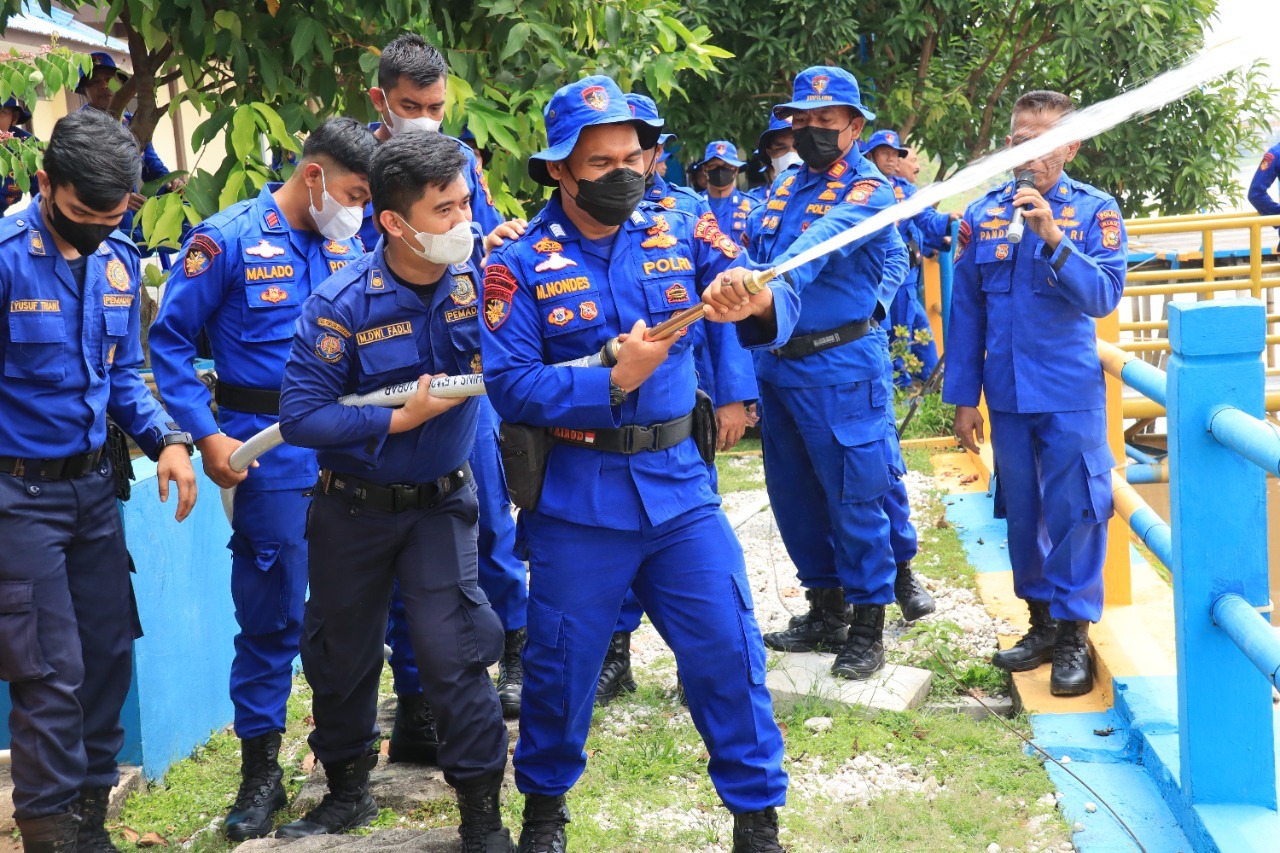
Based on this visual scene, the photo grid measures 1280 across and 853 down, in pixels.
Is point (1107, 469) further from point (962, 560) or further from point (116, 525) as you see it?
point (116, 525)

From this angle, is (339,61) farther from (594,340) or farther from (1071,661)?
(1071,661)

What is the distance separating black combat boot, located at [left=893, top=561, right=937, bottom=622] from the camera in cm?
598

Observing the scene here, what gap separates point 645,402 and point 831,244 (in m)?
0.72

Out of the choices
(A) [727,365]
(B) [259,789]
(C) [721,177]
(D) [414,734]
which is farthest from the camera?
(C) [721,177]

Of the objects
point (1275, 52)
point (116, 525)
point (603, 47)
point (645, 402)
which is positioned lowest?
point (116, 525)

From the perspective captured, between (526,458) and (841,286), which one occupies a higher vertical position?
(841,286)

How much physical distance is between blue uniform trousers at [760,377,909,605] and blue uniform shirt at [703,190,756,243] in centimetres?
469

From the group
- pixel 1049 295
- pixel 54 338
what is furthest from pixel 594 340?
pixel 1049 295

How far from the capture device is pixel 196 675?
5082 millimetres

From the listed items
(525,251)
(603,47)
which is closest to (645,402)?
(525,251)

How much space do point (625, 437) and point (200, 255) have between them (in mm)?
1612

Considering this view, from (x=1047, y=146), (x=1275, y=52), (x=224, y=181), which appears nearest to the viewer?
(x=1275, y=52)

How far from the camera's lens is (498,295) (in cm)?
359

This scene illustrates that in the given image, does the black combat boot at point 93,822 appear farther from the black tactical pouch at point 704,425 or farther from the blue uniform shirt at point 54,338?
the black tactical pouch at point 704,425
